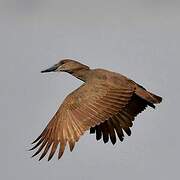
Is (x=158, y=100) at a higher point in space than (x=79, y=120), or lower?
higher

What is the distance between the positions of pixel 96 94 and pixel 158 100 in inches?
66.5

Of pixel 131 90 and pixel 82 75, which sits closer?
pixel 131 90

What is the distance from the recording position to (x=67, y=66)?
26750mm

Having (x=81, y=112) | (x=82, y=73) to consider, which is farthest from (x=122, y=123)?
(x=81, y=112)

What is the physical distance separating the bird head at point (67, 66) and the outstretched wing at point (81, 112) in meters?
1.88

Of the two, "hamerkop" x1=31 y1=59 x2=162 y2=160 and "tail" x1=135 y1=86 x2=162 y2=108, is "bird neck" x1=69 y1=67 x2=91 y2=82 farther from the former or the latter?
"tail" x1=135 y1=86 x2=162 y2=108

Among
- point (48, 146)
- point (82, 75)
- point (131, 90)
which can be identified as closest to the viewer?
point (48, 146)

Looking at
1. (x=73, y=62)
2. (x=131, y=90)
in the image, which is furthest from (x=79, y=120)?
(x=73, y=62)

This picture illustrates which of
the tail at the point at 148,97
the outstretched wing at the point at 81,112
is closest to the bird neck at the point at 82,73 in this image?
the outstretched wing at the point at 81,112

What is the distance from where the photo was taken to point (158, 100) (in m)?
24.6

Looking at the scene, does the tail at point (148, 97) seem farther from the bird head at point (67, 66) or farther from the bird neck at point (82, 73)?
the bird head at point (67, 66)

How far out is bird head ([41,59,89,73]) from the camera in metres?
26.4

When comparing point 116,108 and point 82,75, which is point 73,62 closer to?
point 82,75

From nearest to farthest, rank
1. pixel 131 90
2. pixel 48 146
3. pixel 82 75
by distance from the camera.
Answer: pixel 48 146
pixel 131 90
pixel 82 75
